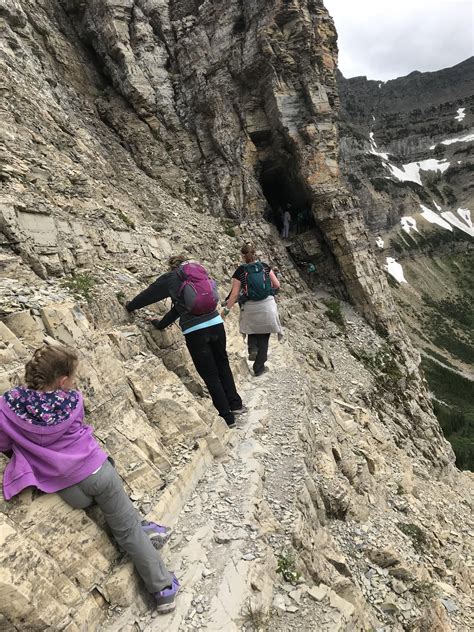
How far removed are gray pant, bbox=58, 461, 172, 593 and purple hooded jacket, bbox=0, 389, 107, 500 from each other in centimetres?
17

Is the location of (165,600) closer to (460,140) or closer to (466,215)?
(466,215)

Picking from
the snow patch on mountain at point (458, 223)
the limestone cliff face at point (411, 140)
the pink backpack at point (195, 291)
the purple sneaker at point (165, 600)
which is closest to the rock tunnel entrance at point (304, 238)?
the pink backpack at point (195, 291)

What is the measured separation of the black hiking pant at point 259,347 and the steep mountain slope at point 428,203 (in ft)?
196

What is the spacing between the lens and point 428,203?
16675 cm

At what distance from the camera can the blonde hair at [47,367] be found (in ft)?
12.0

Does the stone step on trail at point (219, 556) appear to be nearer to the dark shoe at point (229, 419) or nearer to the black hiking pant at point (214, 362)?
the dark shoe at point (229, 419)

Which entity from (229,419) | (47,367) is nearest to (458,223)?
(229,419)

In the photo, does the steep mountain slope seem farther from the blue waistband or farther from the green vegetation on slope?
the blue waistband

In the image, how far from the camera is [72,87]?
21.4m

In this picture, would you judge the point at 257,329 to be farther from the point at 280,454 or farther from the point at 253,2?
the point at 253,2

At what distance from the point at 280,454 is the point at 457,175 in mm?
207660

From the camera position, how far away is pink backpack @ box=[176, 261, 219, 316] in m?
6.82

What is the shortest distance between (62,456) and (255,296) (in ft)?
21.8

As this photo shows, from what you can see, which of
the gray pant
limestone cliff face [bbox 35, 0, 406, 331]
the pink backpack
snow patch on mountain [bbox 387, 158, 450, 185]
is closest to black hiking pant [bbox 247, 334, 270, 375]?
the pink backpack
